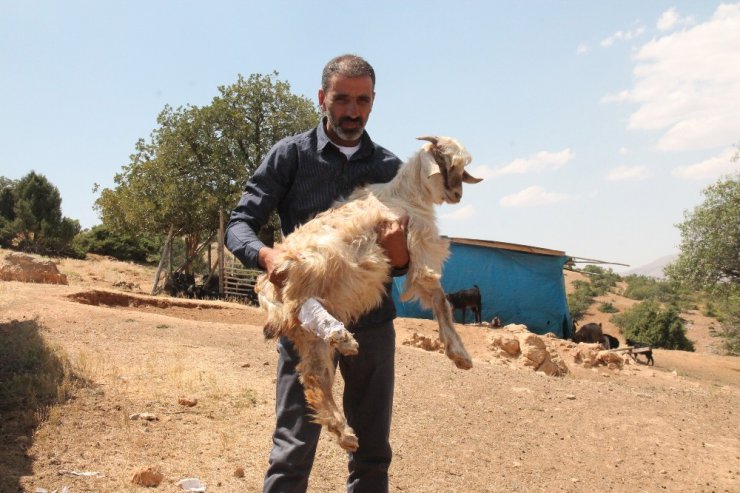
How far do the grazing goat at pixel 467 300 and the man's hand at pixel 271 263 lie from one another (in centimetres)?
1614

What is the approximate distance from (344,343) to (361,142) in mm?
1192

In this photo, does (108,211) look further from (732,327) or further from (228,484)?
(732,327)

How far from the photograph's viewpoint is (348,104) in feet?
9.53

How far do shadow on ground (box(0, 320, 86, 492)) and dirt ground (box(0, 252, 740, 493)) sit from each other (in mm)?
23

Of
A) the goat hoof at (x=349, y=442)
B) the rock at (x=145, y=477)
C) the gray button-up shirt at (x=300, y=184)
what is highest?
the gray button-up shirt at (x=300, y=184)

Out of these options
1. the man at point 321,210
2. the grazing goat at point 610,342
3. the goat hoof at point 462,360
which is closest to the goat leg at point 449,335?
the goat hoof at point 462,360

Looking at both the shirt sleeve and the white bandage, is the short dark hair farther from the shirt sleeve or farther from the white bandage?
the white bandage

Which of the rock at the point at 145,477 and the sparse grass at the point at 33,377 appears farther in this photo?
the sparse grass at the point at 33,377

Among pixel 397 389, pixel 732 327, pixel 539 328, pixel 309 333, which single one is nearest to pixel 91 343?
pixel 397 389

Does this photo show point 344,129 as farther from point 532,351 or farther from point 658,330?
point 658,330

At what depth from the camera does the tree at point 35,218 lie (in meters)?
33.2

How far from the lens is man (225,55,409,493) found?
9.08 feet

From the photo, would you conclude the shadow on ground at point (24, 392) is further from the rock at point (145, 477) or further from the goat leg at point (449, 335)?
the goat leg at point (449, 335)

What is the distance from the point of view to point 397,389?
777 centimetres
